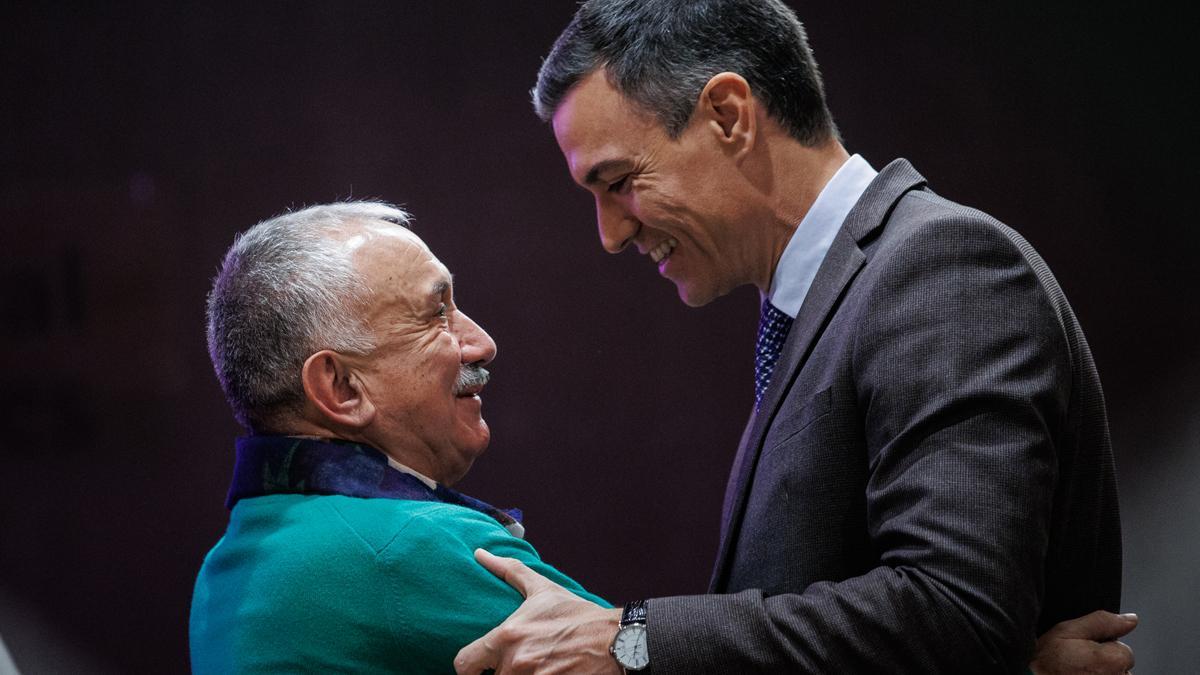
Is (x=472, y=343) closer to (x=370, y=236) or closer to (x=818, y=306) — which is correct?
(x=370, y=236)

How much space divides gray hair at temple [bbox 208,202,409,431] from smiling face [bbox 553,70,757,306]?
44 cm

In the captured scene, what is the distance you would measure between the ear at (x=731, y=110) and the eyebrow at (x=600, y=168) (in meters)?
0.15

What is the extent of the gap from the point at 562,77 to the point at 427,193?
4.84 ft

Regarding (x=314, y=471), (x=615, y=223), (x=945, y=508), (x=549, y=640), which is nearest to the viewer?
(x=945, y=508)

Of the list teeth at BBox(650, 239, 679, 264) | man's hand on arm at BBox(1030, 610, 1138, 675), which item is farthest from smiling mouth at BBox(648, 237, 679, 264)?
man's hand on arm at BBox(1030, 610, 1138, 675)

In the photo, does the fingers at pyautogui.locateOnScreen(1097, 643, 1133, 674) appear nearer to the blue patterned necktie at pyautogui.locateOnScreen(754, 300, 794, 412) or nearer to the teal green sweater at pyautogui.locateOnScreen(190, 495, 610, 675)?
the blue patterned necktie at pyautogui.locateOnScreen(754, 300, 794, 412)

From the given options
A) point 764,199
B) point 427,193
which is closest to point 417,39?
point 427,193

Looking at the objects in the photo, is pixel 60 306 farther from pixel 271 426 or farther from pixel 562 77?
pixel 562 77

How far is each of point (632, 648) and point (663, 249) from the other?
2.60ft

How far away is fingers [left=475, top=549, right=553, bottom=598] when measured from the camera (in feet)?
5.24

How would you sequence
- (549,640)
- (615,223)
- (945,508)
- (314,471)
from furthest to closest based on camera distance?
(615,223) → (314,471) → (549,640) → (945,508)

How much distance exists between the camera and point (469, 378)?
204cm

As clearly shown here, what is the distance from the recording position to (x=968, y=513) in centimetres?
130

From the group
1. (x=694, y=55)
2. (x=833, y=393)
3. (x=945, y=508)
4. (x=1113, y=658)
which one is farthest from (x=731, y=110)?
(x=1113, y=658)
